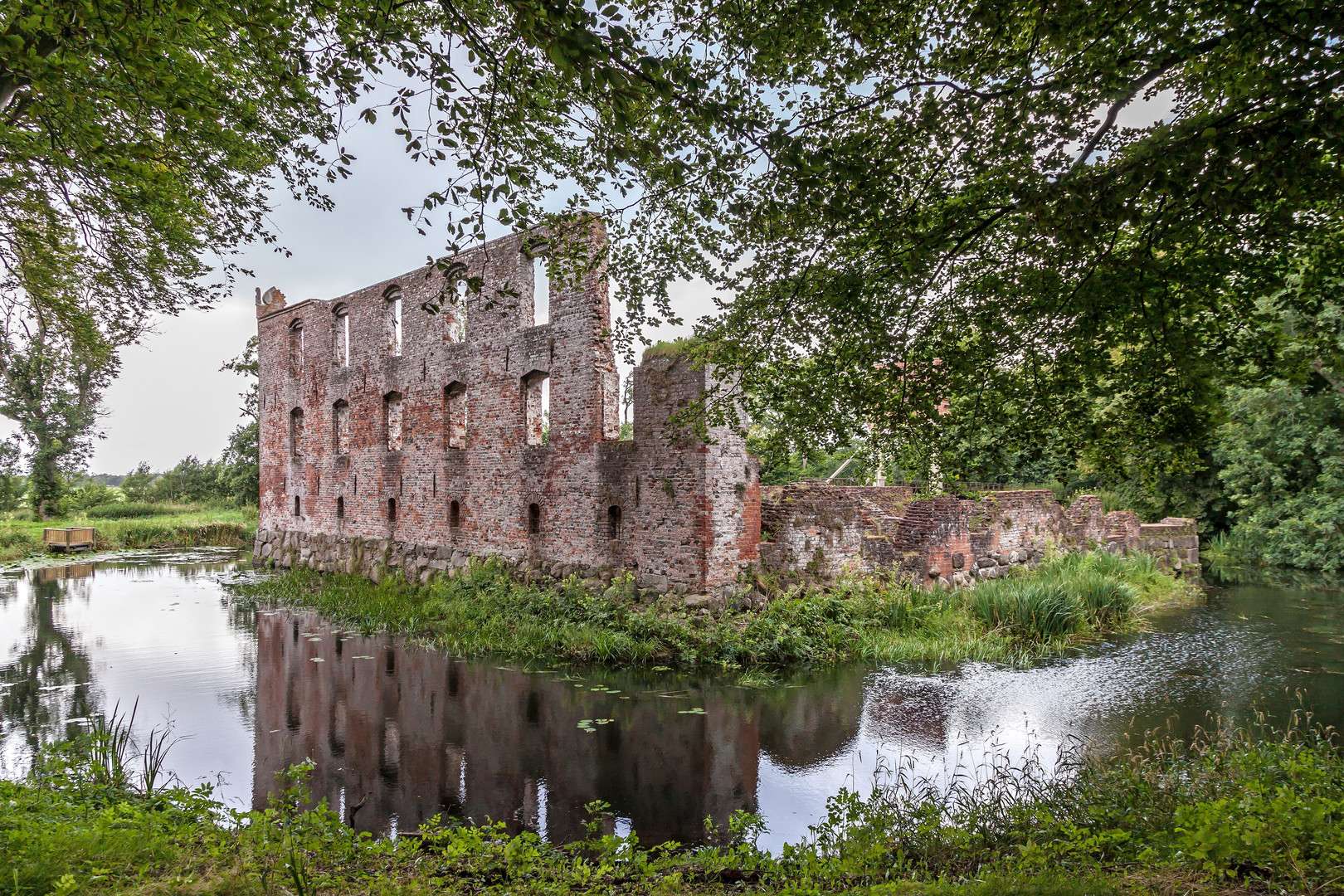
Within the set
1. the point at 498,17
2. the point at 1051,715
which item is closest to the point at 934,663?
the point at 1051,715

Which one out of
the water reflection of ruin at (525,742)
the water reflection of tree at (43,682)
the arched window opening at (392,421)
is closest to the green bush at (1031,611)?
the water reflection of ruin at (525,742)

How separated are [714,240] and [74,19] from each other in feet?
14.4

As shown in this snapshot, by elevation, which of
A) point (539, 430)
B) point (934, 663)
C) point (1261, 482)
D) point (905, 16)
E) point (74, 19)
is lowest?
point (934, 663)

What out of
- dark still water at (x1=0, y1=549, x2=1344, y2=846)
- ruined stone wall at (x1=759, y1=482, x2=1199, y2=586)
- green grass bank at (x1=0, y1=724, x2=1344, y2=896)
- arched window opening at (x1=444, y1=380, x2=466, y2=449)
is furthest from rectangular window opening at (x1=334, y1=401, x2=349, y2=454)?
green grass bank at (x1=0, y1=724, x2=1344, y2=896)

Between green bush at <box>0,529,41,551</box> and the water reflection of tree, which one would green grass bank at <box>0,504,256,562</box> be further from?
the water reflection of tree

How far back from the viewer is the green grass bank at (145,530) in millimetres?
22203

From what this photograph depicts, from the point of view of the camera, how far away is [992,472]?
210 inches

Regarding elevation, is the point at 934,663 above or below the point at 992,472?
below

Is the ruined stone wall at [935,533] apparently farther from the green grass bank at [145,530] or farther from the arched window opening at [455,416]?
the green grass bank at [145,530]

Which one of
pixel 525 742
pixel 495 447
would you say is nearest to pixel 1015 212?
pixel 525 742

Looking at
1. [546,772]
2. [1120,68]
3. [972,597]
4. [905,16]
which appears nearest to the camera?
[1120,68]

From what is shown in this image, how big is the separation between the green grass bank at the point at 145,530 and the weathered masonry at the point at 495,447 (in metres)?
9.95

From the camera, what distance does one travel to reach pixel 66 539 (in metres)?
22.2

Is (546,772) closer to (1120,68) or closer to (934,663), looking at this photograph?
(934,663)
